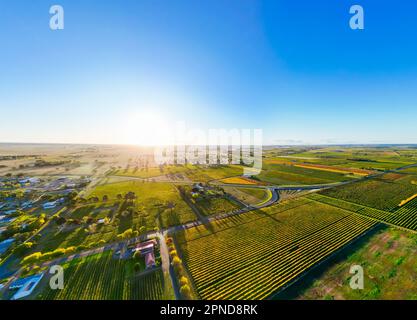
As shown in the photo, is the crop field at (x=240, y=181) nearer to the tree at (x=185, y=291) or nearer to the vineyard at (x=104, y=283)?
the vineyard at (x=104, y=283)

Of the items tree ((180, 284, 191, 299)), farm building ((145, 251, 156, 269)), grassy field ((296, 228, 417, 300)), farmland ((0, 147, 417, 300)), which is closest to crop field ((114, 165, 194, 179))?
farmland ((0, 147, 417, 300))

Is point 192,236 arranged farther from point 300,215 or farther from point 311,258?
point 300,215

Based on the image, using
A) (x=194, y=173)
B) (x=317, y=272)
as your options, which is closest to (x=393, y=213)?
(x=317, y=272)

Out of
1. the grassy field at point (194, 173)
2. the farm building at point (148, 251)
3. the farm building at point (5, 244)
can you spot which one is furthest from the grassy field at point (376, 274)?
the grassy field at point (194, 173)

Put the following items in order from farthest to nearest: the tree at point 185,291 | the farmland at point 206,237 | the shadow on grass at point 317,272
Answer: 1. the farmland at point 206,237
2. the shadow on grass at point 317,272
3. the tree at point 185,291

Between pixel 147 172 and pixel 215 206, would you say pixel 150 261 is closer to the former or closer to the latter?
pixel 215 206

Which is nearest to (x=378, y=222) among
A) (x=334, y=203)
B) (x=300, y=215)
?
(x=334, y=203)
